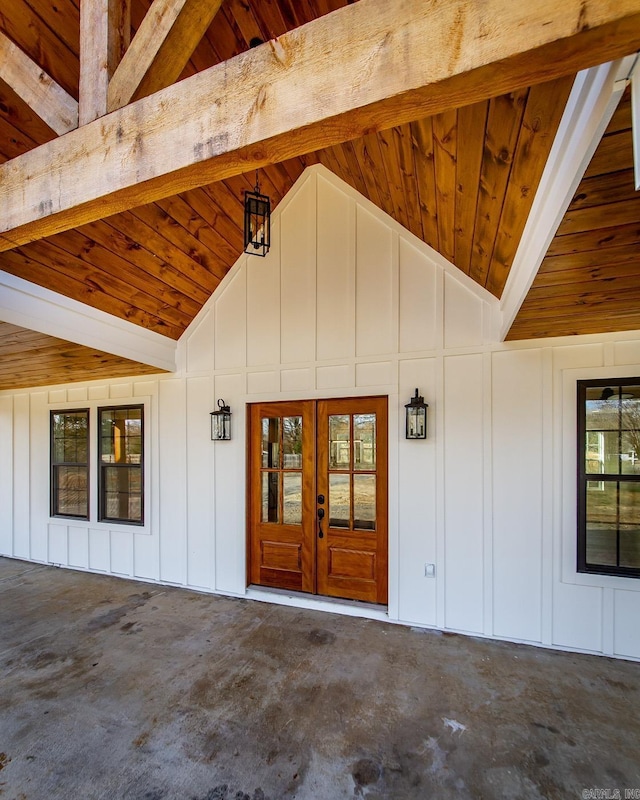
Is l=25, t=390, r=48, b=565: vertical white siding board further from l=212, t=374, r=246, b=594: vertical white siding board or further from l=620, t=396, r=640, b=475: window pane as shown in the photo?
l=620, t=396, r=640, b=475: window pane

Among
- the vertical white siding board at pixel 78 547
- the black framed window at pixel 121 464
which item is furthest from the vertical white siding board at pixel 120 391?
the vertical white siding board at pixel 78 547

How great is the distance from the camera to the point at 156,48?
57.1 inches

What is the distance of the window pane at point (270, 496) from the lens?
4156 mm

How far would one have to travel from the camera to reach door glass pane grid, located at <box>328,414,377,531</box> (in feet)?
12.4

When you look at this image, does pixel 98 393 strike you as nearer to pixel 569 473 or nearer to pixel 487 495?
pixel 487 495

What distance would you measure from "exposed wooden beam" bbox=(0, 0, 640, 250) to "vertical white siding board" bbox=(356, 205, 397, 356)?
2540mm

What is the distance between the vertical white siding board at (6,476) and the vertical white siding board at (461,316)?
21.0ft

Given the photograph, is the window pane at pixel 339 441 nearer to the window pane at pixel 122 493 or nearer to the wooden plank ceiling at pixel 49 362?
the wooden plank ceiling at pixel 49 362

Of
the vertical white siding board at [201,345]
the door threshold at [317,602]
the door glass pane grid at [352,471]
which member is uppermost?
the vertical white siding board at [201,345]

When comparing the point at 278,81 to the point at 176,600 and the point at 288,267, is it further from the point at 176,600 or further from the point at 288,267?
the point at 176,600

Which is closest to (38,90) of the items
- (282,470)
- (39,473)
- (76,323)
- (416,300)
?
(76,323)

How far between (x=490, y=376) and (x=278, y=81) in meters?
2.85

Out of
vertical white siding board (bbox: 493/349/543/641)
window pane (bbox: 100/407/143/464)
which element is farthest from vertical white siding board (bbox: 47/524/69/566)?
vertical white siding board (bbox: 493/349/543/641)

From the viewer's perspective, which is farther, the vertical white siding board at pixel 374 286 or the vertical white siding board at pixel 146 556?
the vertical white siding board at pixel 146 556
